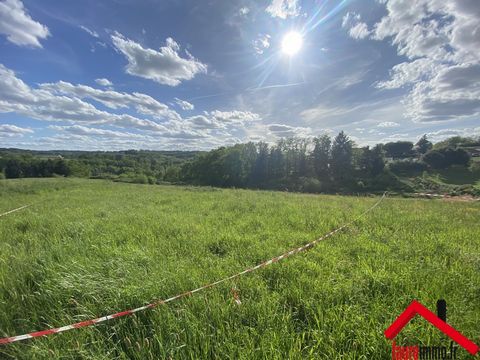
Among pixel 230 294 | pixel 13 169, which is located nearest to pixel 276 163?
pixel 230 294

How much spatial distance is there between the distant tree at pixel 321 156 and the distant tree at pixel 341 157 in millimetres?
1670

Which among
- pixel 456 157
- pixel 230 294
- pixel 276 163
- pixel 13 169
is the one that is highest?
pixel 456 157

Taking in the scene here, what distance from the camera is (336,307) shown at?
8.85 ft

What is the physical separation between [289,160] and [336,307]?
66.0 meters

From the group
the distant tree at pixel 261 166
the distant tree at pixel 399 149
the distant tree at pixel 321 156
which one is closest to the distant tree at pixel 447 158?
the distant tree at pixel 399 149

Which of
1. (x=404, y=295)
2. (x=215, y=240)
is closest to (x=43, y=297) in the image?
(x=215, y=240)

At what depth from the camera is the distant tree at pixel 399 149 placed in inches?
4344

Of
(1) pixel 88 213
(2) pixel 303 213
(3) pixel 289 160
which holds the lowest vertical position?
(1) pixel 88 213

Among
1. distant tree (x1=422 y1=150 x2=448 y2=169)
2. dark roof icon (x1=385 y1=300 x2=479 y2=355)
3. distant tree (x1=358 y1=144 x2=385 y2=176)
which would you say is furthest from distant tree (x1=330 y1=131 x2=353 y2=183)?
dark roof icon (x1=385 y1=300 x2=479 y2=355)

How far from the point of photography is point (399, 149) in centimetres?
11369

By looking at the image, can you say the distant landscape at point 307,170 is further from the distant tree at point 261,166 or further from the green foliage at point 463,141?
the green foliage at point 463,141

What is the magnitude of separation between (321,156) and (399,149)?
7227 centimetres

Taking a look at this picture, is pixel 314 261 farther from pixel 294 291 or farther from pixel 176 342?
pixel 176 342

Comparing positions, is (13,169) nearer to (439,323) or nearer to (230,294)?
(230,294)
